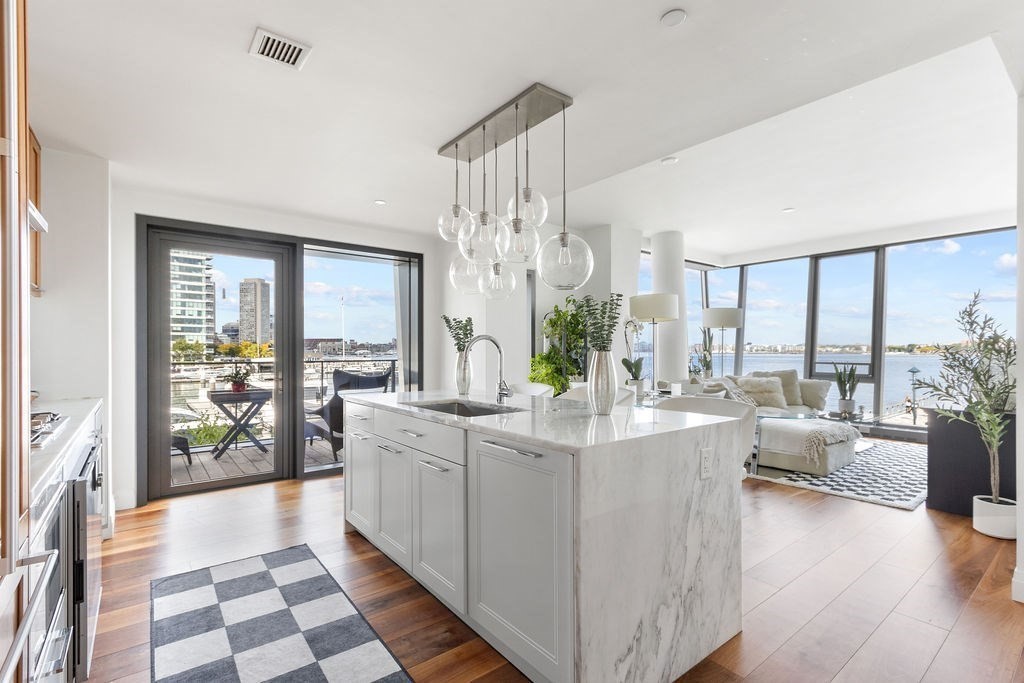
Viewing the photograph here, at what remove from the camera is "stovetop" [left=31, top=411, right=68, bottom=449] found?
1591 millimetres

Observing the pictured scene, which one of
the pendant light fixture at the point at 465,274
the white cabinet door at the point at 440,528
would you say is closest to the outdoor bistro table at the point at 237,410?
the pendant light fixture at the point at 465,274

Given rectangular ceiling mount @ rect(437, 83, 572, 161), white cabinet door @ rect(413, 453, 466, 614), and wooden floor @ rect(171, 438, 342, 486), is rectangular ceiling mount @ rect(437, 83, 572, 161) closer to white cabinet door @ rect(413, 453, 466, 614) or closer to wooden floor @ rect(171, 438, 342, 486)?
white cabinet door @ rect(413, 453, 466, 614)

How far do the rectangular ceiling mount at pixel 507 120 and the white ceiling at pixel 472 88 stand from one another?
64 millimetres

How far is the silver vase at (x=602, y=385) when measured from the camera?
2.20 metres

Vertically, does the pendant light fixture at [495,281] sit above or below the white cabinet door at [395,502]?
above

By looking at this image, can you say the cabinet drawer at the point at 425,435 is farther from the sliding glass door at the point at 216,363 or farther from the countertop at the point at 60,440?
the sliding glass door at the point at 216,363

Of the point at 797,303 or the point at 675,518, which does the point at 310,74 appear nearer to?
the point at 675,518

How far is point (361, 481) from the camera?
3.02 meters

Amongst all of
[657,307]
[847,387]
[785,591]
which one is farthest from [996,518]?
[847,387]

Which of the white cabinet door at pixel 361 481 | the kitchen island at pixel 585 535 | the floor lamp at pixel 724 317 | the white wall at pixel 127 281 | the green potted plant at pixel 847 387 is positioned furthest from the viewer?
the floor lamp at pixel 724 317

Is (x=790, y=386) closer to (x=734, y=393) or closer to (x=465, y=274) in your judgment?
(x=734, y=393)

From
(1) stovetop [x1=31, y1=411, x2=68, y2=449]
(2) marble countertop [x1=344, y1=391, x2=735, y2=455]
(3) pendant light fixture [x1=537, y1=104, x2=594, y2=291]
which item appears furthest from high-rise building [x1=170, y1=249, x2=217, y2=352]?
(3) pendant light fixture [x1=537, y1=104, x2=594, y2=291]

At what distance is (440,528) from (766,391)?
5345mm

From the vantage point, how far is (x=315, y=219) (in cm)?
470
